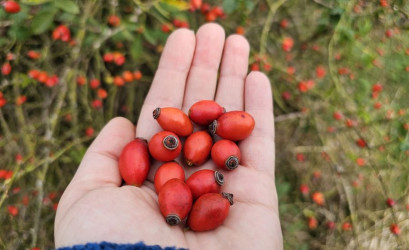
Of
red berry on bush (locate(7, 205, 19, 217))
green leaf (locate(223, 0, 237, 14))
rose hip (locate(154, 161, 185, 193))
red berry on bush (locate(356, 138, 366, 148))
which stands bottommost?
red berry on bush (locate(7, 205, 19, 217))

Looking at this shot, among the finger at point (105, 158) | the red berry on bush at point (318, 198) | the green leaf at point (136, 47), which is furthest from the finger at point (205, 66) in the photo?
the red berry on bush at point (318, 198)

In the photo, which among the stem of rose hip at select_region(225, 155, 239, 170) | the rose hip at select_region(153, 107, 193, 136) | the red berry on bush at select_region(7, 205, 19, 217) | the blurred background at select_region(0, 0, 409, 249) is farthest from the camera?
the blurred background at select_region(0, 0, 409, 249)

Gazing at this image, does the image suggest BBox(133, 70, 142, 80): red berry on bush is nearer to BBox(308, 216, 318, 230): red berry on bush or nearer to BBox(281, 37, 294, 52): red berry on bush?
BBox(281, 37, 294, 52): red berry on bush

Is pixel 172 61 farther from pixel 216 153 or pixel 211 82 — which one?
pixel 216 153

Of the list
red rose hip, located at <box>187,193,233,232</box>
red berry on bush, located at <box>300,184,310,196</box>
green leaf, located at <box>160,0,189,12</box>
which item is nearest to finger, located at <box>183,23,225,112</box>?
green leaf, located at <box>160,0,189,12</box>

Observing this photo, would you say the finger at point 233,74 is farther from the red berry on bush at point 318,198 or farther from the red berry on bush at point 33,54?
the red berry on bush at point 33,54
